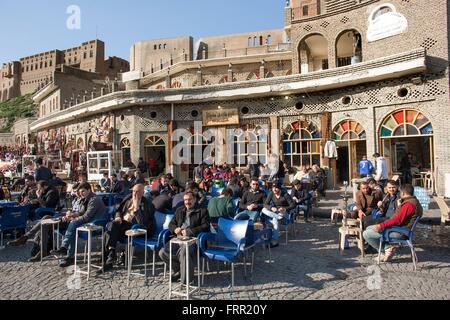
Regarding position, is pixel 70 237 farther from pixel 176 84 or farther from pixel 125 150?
pixel 176 84

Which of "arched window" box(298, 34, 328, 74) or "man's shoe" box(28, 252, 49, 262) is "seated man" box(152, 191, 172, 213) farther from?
"arched window" box(298, 34, 328, 74)

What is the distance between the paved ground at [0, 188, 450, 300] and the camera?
431 centimetres

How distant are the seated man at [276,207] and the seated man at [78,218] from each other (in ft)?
11.2

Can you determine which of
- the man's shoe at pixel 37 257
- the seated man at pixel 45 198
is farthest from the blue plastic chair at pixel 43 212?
the man's shoe at pixel 37 257

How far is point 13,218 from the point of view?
6816 mm

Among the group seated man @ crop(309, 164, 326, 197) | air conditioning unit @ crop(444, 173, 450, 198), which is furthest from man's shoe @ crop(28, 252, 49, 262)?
air conditioning unit @ crop(444, 173, 450, 198)

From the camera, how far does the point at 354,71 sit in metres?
13.0

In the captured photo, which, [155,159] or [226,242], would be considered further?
[155,159]

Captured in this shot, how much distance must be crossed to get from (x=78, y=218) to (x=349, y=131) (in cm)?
1182

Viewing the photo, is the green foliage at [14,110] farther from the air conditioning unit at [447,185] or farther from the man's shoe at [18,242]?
the air conditioning unit at [447,185]

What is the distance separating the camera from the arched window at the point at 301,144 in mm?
14992

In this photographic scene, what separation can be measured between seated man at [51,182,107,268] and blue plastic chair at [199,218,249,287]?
2.23m

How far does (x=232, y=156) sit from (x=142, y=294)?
12499 millimetres

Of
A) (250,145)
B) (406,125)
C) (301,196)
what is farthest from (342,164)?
(301,196)
